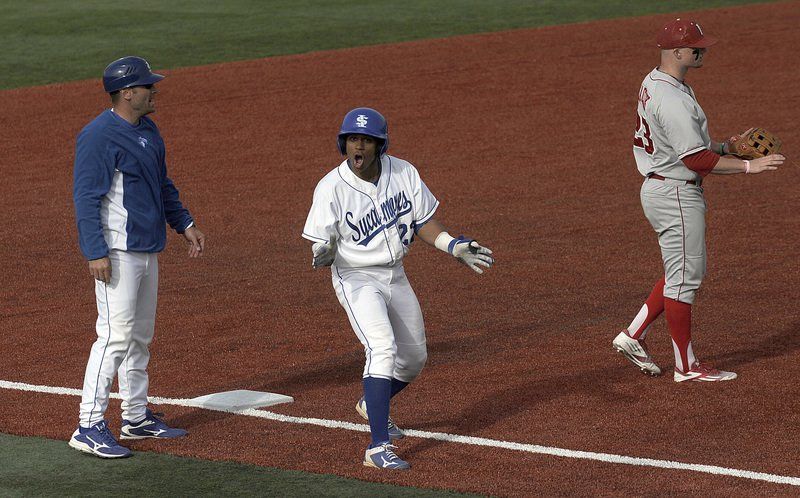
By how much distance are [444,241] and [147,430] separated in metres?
1.83

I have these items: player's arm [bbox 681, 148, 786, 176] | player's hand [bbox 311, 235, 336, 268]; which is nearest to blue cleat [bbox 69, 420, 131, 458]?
player's hand [bbox 311, 235, 336, 268]

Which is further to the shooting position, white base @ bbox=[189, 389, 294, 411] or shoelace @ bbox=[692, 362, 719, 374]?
shoelace @ bbox=[692, 362, 719, 374]

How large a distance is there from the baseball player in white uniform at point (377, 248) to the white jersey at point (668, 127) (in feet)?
5.51

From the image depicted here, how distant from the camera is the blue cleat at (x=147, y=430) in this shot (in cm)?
723

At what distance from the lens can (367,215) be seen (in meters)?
6.96

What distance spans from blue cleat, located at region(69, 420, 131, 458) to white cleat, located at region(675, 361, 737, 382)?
3283 millimetres

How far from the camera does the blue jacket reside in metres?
6.90

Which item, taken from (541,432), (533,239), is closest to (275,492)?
(541,432)

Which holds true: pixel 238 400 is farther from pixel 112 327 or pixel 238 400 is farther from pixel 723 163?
pixel 723 163

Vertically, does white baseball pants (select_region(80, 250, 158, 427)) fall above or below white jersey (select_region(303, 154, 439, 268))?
below

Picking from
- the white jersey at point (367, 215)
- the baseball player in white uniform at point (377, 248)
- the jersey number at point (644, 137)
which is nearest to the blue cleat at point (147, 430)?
the baseball player in white uniform at point (377, 248)

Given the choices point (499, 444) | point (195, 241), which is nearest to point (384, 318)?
point (499, 444)

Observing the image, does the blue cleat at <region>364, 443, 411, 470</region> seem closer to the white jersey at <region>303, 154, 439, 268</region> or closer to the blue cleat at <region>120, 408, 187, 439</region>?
the white jersey at <region>303, 154, 439, 268</region>

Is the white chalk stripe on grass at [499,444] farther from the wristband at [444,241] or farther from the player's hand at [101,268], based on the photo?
the player's hand at [101,268]
